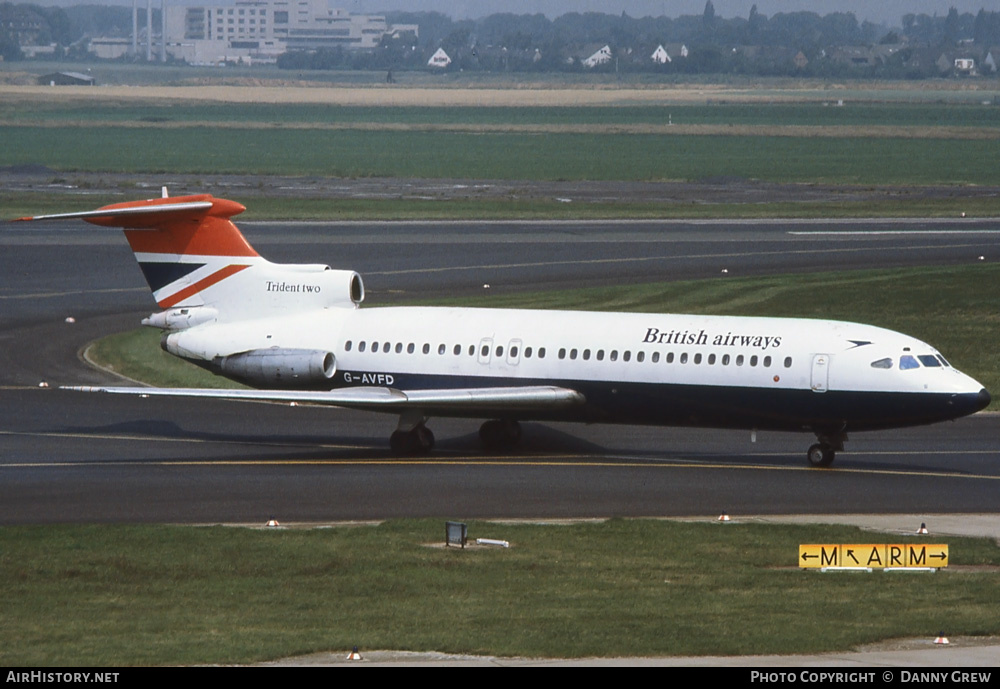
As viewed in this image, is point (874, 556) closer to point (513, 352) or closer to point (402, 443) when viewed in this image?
point (513, 352)

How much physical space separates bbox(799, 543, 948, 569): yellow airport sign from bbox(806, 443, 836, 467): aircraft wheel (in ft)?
31.1

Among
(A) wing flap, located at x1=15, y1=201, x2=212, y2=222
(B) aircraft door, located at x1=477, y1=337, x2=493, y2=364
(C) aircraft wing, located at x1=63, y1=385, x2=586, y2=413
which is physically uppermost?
(A) wing flap, located at x1=15, y1=201, x2=212, y2=222

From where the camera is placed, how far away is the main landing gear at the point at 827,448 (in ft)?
116

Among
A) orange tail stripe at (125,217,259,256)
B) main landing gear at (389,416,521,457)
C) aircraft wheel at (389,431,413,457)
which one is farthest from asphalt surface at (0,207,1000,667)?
orange tail stripe at (125,217,259,256)

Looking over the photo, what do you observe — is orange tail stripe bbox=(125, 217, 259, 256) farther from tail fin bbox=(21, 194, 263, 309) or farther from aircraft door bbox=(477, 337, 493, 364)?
aircraft door bbox=(477, 337, 493, 364)

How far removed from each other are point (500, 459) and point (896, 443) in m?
10.3

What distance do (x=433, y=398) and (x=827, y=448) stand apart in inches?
361

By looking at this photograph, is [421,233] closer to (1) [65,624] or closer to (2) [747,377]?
(2) [747,377]

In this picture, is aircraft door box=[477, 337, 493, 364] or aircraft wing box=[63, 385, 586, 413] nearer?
aircraft wing box=[63, 385, 586, 413]

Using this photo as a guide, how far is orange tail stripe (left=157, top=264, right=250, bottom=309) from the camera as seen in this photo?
39.0 m

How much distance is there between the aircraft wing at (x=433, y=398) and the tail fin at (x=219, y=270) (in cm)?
338

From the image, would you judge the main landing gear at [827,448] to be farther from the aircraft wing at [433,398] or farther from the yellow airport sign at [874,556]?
the yellow airport sign at [874,556]

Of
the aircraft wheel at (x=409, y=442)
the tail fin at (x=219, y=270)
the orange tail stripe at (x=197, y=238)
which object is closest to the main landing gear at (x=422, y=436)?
the aircraft wheel at (x=409, y=442)

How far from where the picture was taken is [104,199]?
95.4 meters
